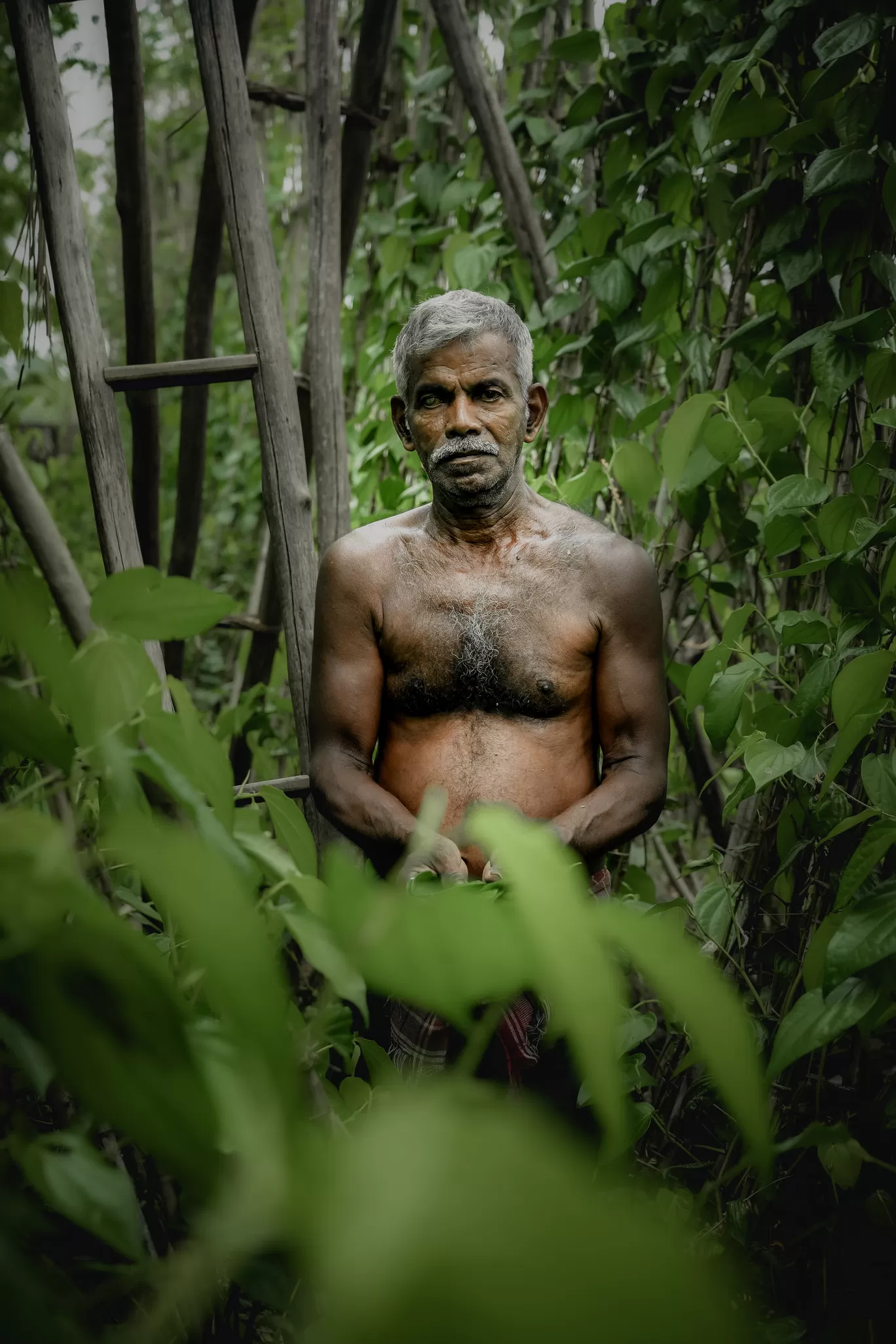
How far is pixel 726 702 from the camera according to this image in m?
1.26

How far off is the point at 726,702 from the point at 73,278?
3.38ft

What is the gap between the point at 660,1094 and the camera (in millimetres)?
1441

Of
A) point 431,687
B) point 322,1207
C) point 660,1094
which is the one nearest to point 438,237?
point 431,687

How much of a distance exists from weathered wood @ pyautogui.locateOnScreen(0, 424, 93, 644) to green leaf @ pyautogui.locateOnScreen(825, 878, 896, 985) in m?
0.61

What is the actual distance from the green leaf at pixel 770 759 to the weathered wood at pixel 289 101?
128 centimetres

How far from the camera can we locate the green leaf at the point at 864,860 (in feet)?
2.60

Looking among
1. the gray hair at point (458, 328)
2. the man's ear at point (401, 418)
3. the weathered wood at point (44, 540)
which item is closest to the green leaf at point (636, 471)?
the gray hair at point (458, 328)

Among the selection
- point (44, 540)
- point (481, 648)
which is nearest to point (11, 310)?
point (44, 540)

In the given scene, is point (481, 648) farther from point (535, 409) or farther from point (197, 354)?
point (197, 354)

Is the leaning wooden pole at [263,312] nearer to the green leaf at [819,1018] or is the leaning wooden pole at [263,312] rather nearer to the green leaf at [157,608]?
the green leaf at [819,1018]

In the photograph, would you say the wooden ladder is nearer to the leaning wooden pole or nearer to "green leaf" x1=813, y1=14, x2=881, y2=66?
the leaning wooden pole

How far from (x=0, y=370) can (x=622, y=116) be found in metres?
1.11

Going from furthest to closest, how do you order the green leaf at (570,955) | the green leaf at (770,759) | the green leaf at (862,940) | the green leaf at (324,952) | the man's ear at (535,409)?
the man's ear at (535,409)
the green leaf at (770,759)
the green leaf at (862,940)
the green leaf at (324,952)
the green leaf at (570,955)

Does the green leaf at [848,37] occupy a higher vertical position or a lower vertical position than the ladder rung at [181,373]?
higher
